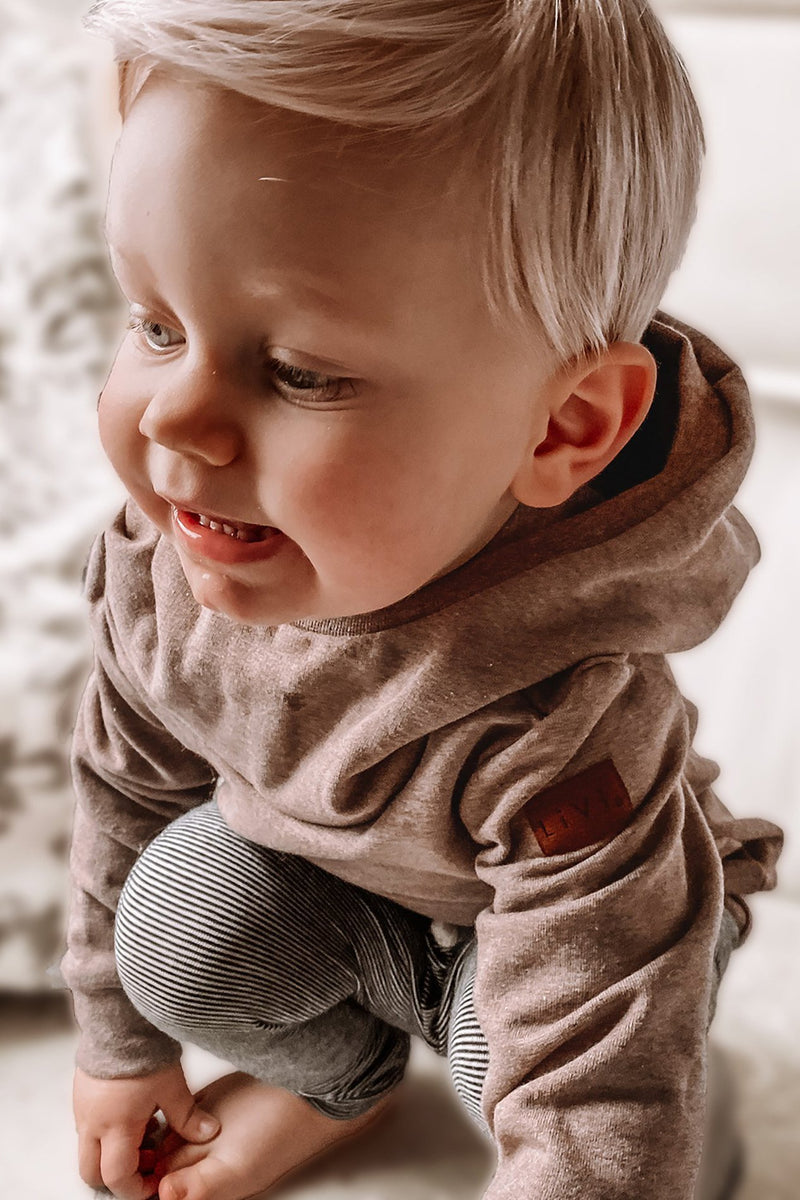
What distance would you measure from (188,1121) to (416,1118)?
13 cm

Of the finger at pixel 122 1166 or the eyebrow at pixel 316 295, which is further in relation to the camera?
the finger at pixel 122 1166

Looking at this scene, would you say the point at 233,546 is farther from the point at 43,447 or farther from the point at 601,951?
the point at 43,447

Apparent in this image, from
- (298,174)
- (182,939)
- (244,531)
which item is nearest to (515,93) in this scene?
(298,174)

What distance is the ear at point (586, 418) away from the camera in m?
0.49

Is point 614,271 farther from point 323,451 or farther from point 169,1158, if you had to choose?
point 169,1158

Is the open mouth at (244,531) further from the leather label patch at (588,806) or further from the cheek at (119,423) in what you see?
the leather label patch at (588,806)

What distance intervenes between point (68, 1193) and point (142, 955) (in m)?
0.13

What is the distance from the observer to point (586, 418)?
509 mm

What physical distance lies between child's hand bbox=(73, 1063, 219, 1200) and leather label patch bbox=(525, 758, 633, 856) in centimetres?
29

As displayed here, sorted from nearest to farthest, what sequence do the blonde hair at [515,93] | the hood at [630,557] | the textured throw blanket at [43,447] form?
the blonde hair at [515,93]
the hood at [630,557]
the textured throw blanket at [43,447]

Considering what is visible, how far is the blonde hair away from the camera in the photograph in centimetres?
41

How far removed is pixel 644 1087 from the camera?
536mm

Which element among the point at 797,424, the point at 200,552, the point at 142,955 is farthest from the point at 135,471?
the point at 797,424

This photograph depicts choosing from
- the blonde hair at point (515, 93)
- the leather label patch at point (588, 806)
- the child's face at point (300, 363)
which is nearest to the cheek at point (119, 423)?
the child's face at point (300, 363)
